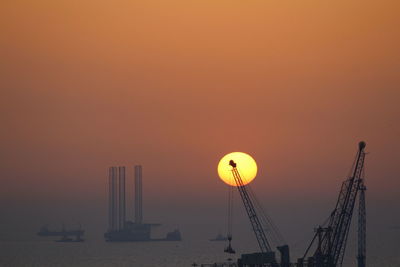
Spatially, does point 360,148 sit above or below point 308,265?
above

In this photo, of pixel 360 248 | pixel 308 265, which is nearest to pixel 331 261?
pixel 308 265

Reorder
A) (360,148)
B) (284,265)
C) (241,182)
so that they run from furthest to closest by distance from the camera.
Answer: (241,182) → (360,148) → (284,265)

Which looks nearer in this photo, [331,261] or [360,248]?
Result: [331,261]

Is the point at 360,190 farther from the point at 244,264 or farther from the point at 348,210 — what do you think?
the point at 244,264

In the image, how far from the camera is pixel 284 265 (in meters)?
116

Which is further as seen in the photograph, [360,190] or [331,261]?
[360,190]

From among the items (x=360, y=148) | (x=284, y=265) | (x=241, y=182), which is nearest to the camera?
(x=284, y=265)

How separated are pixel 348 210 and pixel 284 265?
18.6 m

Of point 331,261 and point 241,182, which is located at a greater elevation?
point 241,182

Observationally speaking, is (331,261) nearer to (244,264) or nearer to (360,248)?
(244,264)

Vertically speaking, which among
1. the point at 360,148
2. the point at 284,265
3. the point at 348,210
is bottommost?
the point at 284,265

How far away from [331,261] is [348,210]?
34.7 ft

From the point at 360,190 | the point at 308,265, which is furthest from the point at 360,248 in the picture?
the point at 308,265

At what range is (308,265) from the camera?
385 ft
